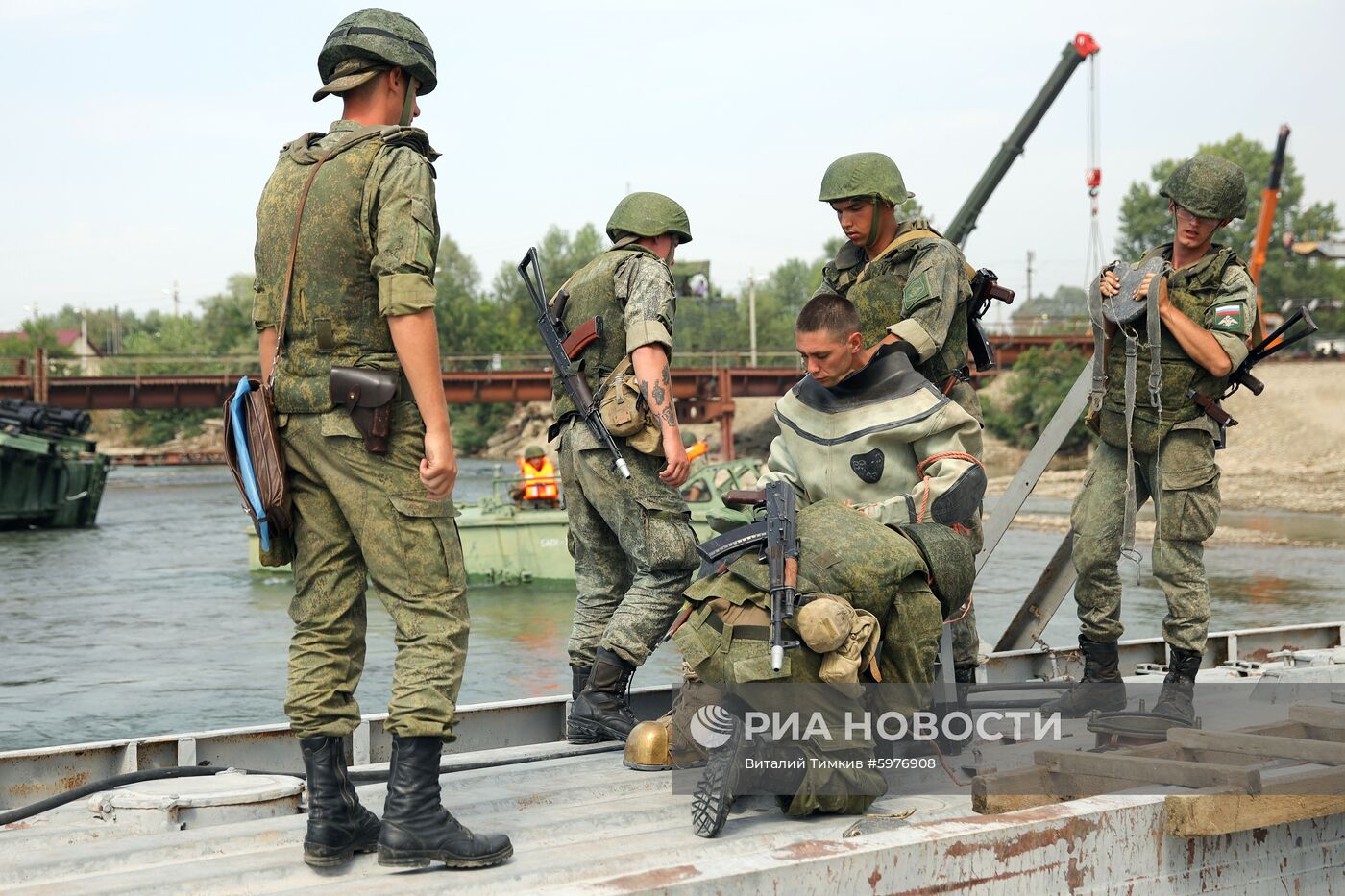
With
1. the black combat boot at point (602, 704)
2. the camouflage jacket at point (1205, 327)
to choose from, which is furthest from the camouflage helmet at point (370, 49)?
the camouflage jacket at point (1205, 327)

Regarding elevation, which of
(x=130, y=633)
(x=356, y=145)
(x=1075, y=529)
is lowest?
(x=130, y=633)

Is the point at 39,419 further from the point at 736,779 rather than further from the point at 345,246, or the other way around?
the point at 736,779

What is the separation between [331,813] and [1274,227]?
94.7m

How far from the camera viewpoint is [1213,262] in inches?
231

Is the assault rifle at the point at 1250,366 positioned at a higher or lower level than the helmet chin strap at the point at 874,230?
lower

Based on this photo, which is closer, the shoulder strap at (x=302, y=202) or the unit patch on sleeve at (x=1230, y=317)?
the shoulder strap at (x=302, y=202)

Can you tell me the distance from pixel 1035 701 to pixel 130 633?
15.9 meters

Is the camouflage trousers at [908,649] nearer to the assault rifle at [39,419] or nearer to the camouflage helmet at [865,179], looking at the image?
the camouflage helmet at [865,179]

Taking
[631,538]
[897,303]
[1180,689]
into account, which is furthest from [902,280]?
[1180,689]

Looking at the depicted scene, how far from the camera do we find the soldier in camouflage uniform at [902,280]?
5.57 meters

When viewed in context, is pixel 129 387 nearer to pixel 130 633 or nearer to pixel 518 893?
pixel 130 633

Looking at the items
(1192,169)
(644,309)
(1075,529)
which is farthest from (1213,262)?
(644,309)

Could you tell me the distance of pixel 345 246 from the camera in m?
3.95

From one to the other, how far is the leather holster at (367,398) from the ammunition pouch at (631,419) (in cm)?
178
